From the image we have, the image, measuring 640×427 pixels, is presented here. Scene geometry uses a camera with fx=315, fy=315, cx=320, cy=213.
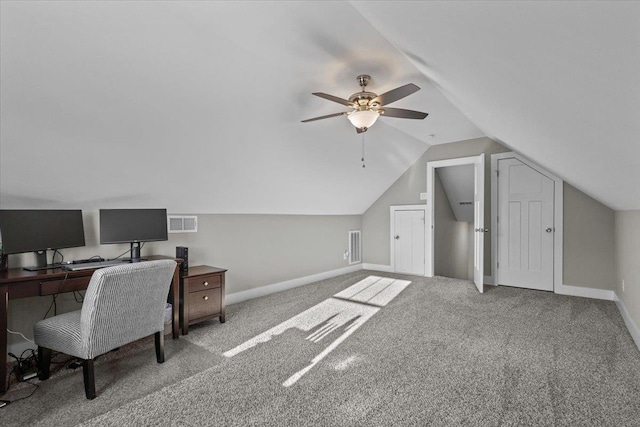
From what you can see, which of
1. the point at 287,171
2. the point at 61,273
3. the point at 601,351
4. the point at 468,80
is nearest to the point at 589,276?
the point at 601,351

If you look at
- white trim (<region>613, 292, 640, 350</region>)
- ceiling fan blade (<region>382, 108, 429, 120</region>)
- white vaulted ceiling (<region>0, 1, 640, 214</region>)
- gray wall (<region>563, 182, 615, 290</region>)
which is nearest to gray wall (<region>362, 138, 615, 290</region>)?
gray wall (<region>563, 182, 615, 290</region>)

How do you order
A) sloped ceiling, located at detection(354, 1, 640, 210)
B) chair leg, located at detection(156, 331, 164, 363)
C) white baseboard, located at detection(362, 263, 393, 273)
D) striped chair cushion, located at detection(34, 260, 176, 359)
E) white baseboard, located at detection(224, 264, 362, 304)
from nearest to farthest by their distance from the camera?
1. sloped ceiling, located at detection(354, 1, 640, 210)
2. striped chair cushion, located at detection(34, 260, 176, 359)
3. chair leg, located at detection(156, 331, 164, 363)
4. white baseboard, located at detection(224, 264, 362, 304)
5. white baseboard, located at detection(362, 263, 393, 273)

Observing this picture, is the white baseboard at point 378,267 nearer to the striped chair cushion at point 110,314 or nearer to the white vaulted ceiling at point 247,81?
the white vaulted ceiling at point 247,81

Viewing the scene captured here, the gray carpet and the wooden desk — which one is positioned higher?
the wooden desk

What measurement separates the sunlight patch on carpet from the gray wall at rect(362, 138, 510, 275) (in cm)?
121

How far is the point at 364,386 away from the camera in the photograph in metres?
2.02

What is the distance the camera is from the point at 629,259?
9.83ft

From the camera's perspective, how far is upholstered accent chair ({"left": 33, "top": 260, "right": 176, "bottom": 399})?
190cm

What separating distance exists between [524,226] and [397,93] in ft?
11.4

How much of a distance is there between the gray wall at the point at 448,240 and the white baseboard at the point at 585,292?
184 centimetres

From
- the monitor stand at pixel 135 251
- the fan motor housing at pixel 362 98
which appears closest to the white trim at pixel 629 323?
the fan motor housing at pixel 362 98

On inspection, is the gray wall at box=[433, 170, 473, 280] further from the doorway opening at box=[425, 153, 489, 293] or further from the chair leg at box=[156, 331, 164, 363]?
the chair leg at box=[156, 331, 164, 363]

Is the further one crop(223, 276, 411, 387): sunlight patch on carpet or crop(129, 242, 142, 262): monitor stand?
crop(129, 242, 142, 262): monitor stand

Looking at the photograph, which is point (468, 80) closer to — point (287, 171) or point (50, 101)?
point (287, 171)
